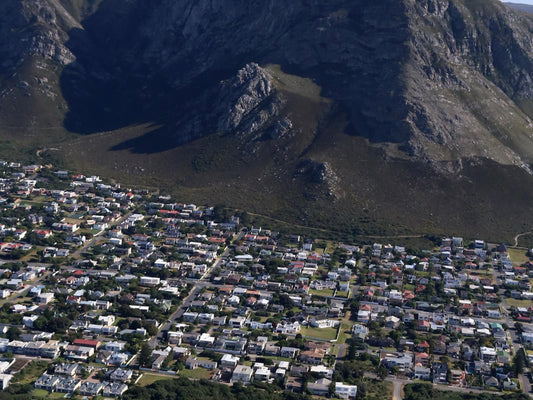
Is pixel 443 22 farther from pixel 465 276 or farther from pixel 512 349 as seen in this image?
pixel 512 349

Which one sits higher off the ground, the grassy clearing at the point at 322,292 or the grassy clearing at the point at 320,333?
the grassy clearing at the point at 320,333

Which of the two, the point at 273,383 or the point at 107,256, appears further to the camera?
the point at 107,256

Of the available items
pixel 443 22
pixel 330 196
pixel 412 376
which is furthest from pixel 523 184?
pixel 412 376

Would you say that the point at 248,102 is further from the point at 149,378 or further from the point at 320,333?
the point at 149,378

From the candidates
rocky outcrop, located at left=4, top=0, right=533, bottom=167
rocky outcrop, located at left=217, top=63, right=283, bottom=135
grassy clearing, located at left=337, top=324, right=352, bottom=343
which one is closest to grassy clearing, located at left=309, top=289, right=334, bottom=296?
grassy clearing, located at left=337, top=324, right=352, bottom=343

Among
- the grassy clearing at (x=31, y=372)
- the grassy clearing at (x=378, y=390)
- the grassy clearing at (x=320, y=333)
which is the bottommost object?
the grassy clearing at (x=31, y=372)

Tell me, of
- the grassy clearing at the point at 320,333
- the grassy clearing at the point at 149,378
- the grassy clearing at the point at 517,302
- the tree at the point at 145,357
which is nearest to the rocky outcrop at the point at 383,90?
the grassy clearing at the point at 517,302

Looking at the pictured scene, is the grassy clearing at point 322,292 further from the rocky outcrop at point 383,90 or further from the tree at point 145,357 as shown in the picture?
the rocky outcrop at point 383,90

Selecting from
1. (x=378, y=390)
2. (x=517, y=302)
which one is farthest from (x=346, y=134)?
(x=378, y=390)
